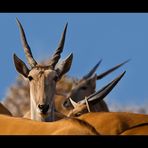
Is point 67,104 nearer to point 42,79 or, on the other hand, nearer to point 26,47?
point 26,47

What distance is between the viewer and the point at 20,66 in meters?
8.50

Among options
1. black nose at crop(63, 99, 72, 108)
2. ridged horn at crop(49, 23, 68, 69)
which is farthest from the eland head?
ridged horn at crop(49, 23, 68, 69)

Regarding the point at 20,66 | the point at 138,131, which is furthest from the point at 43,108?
the point at 138,131

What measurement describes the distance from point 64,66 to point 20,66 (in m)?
0.59

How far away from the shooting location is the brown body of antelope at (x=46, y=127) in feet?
12.9

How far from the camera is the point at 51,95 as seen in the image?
8016 mm

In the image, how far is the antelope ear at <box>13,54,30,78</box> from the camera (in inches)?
331

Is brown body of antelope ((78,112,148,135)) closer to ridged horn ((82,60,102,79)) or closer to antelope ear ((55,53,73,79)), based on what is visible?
antelope ear ((55,53,73,79))

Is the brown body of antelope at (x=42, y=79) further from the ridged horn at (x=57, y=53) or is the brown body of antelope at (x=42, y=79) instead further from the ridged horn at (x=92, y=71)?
the ridged horn at (x=92, y=71)

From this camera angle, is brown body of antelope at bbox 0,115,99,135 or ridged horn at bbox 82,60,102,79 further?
ridged horn at bbox 82,60,102,79

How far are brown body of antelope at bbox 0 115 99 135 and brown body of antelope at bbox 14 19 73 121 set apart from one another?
10.7 feet
